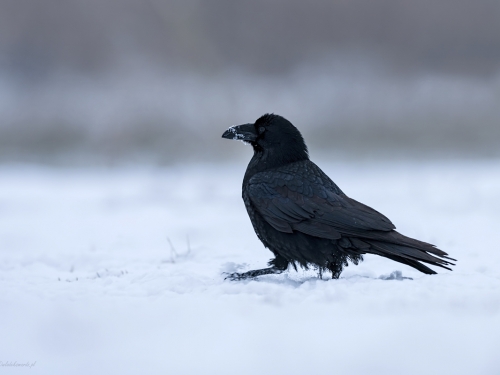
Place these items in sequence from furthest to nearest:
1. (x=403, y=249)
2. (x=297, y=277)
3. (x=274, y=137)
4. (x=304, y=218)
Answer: (x=274, y=137) < (x=297, y=277) < (x=304, y=218) < (x=403, y=249)

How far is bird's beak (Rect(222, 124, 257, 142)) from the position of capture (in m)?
4.87

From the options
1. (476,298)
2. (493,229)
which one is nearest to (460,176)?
(493,229)

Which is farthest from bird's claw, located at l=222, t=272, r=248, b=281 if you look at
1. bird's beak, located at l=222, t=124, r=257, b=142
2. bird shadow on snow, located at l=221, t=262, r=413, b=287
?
bird's beak, located at l=222, t=124, r=257, b=142

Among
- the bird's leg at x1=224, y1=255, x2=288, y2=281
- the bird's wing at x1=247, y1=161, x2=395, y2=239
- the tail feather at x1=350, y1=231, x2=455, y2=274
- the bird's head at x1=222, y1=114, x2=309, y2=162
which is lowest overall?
the bird's leg at x1=224, y1=255, x2=288, y2=281

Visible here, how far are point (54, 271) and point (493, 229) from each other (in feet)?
15.1

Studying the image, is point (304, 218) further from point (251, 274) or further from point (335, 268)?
point (251, 274)

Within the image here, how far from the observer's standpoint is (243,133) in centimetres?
490

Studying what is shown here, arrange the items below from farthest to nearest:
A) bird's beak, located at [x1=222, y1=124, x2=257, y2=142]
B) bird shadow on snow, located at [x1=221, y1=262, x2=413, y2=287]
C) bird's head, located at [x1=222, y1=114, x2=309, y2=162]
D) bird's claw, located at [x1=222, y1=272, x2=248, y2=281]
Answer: bird's beak, located at [x1=222, y1=124, x2=257, y2=142], bird's head, located at [x1=222, y1=114, x2=309, y2=162], bird's claw, located at [x1=222, y1=272, x2=248, y2=281], bird shadow on snow, located at [x1=221, y1=262, x2=413, y2=287]

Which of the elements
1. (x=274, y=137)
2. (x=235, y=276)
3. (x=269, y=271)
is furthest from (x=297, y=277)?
(x=274, y=137)

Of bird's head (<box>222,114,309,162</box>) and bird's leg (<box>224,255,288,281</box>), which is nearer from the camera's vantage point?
bird's leg (<box>224,255,288,281</box>)

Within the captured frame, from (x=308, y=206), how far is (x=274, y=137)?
0.81m

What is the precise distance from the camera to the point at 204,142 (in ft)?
42.4

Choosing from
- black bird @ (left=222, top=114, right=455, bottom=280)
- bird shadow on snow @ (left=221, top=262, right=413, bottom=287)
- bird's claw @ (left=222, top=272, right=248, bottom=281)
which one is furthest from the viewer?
bird's claw @ (left=222, top=272, right=248, bottom=281)

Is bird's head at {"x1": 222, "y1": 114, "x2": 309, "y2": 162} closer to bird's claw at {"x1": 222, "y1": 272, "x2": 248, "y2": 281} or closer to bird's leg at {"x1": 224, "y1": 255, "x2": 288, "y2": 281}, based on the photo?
bird's leg at {"x1": 224, "y1": 255, "x2": 288, "y2": 281}
